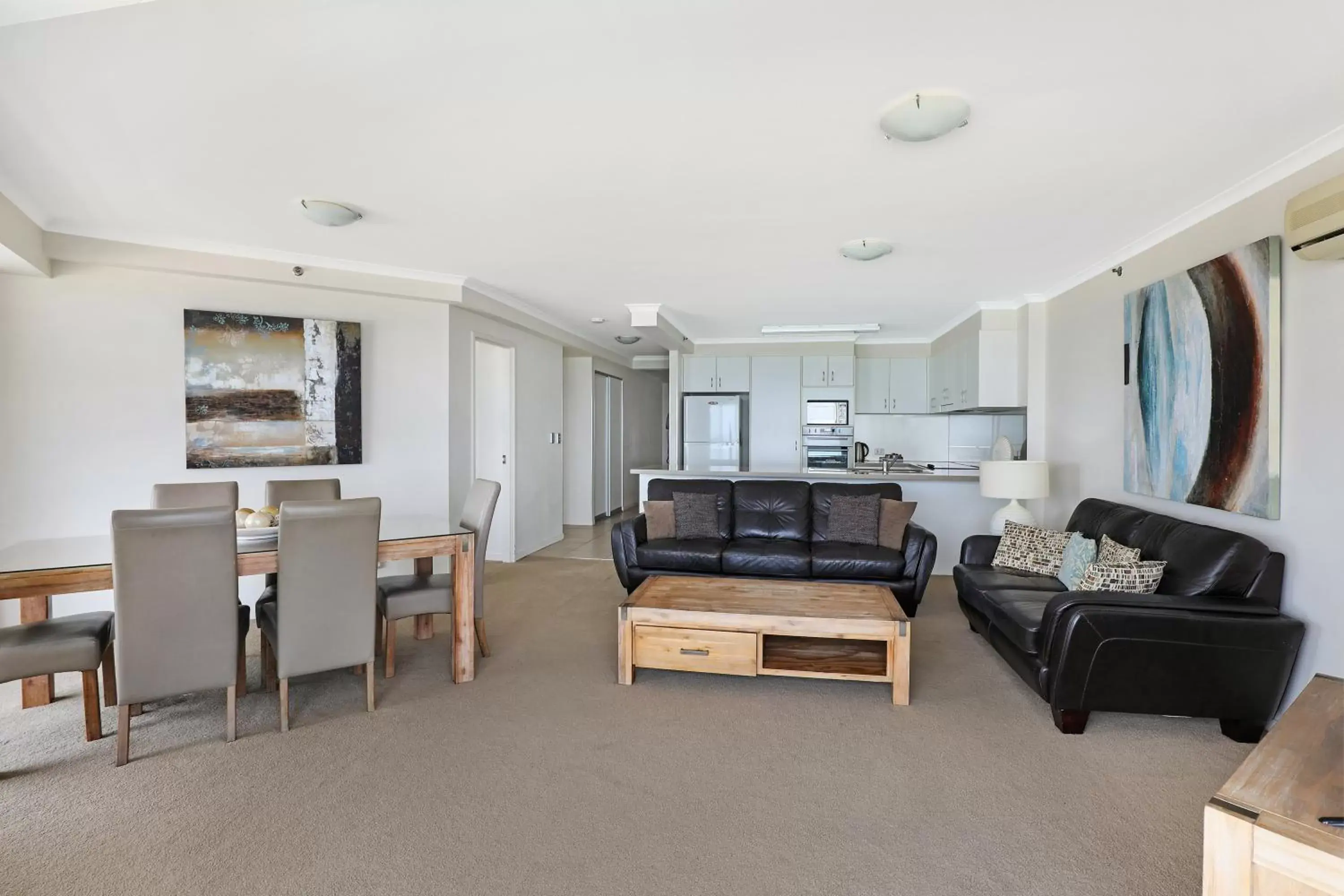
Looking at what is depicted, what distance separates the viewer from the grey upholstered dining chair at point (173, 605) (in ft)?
7.73

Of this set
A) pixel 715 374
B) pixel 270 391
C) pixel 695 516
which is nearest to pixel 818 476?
pixel 695 516

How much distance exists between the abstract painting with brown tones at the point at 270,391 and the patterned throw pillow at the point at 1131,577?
462cm

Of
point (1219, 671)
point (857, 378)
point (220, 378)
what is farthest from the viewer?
point (857, 378)

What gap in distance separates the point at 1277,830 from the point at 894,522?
353 centimetres

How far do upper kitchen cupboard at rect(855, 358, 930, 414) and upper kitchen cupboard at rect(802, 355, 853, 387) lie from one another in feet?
0.95

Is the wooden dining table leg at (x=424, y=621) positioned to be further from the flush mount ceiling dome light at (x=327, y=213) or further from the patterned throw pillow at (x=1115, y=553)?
the patterned throw pillow at (x=1115, y=553)

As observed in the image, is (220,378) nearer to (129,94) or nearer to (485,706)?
(129,94)

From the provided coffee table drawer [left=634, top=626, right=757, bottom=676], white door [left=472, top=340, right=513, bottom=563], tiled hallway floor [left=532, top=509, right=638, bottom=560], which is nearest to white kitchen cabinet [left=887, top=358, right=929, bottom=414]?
tiled hallway floor [left=532, top=509, right=638, bottom=560]

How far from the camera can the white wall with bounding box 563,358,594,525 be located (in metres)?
7.75

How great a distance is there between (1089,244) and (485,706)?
4.24 metres

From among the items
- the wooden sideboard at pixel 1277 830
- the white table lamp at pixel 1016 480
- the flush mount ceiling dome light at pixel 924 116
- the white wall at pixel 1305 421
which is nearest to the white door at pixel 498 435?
the white table lamp at pixel 1016 480

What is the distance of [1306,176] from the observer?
256 centimetres

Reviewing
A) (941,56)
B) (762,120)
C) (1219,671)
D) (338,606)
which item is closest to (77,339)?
(338,606)

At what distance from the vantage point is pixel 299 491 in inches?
148
